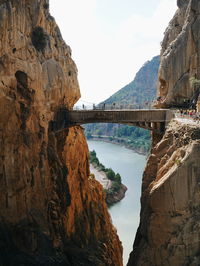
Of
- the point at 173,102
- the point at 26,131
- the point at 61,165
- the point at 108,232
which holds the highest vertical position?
the point at 173,102

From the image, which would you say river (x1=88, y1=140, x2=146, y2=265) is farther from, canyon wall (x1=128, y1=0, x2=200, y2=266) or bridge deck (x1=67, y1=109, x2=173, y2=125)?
canyon wall (x1=128, y1=0, x2=200, y2=266)

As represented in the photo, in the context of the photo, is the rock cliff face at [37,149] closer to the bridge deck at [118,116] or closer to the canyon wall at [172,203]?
the bridge deck at [118,116]

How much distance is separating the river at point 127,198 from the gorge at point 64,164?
34.1 ft

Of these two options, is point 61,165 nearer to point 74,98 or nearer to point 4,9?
point 74,98

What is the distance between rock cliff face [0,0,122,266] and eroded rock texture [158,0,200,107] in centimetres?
705

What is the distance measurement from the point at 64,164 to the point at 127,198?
3492 cm

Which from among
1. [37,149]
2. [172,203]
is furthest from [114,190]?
[172,203]

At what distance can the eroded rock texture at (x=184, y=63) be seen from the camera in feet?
87.2

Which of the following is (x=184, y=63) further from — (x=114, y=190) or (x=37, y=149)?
(x=114, y=190)

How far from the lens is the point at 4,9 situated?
2088cm

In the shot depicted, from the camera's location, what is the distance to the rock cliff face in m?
21.6

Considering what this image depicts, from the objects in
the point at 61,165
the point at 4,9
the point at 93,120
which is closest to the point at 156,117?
the point at 93,120

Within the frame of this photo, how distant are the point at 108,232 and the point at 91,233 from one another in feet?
7.94

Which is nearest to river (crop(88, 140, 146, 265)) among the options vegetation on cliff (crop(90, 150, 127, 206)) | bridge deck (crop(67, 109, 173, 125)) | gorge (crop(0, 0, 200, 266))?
vegetation on cliff (crop(90, 150, 127, 206))
